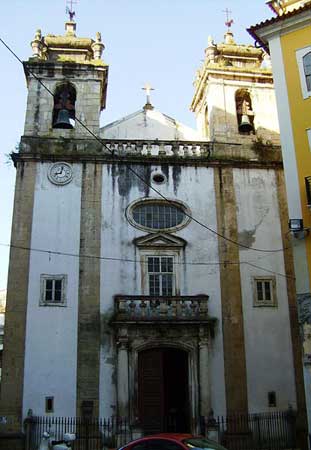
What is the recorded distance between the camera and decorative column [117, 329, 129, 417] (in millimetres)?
16688

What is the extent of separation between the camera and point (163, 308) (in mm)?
17844

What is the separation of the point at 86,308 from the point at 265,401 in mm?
6520

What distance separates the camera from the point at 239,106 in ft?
74.4

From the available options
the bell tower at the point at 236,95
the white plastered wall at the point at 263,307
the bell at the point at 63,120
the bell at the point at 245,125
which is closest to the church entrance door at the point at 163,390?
the white plastered wall at the point at 263,307

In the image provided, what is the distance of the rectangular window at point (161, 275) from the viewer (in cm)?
1862

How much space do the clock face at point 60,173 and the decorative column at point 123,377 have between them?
19.4ft

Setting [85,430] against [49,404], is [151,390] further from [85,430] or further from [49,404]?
[49,404]

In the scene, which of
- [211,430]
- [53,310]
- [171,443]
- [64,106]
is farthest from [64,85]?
[171,443]

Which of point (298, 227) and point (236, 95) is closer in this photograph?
point (298, 227)

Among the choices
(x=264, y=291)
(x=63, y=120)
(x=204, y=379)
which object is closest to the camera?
(x=204, y=379)

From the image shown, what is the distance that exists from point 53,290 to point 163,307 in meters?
3.68

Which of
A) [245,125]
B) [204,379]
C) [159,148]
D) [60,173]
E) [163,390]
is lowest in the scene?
[163,390]

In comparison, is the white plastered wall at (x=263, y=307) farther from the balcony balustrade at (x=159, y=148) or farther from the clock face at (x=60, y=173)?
the clock face at (x=60, y=173)

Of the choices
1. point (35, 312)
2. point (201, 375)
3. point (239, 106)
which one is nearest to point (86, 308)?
point (35, 312)
